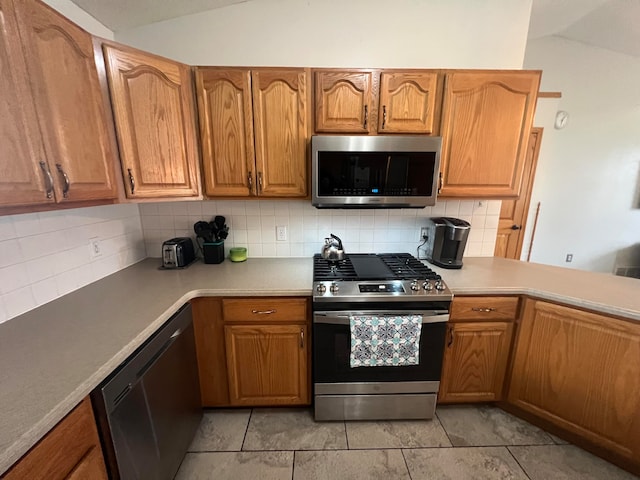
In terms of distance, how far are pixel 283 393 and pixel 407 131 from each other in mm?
1845

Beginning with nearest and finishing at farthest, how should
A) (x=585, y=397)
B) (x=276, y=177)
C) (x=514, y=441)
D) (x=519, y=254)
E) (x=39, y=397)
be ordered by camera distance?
1. (x=39, y=397)
2. (x=585, y=397)
3. (x=514, y=441)
4. (x=276, y=177)
5. (x=519, y=254)

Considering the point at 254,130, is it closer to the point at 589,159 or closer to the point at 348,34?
the point at 348,34

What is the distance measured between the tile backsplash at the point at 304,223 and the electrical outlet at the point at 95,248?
0.44 meters

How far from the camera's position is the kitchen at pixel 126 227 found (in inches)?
50.3

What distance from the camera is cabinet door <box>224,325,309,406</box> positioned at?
63.8 inches

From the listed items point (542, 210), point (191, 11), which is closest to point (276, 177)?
point (191, 11)

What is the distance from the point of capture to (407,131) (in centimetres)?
168

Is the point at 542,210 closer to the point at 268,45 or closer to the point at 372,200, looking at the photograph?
the point at 372,200

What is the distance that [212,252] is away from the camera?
1.95 metres

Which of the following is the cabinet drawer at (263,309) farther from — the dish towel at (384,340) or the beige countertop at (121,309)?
the dish towel at (384,340)

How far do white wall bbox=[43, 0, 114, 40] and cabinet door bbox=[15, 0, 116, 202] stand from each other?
407mm

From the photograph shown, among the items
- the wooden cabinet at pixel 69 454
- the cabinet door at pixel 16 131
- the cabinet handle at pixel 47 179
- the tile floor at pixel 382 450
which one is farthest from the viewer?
the tile floor at pixel 382 450

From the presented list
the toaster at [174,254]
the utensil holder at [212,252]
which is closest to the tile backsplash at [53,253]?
the toaster at [174,254]

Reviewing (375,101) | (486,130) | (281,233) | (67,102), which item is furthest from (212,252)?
(486,130)
